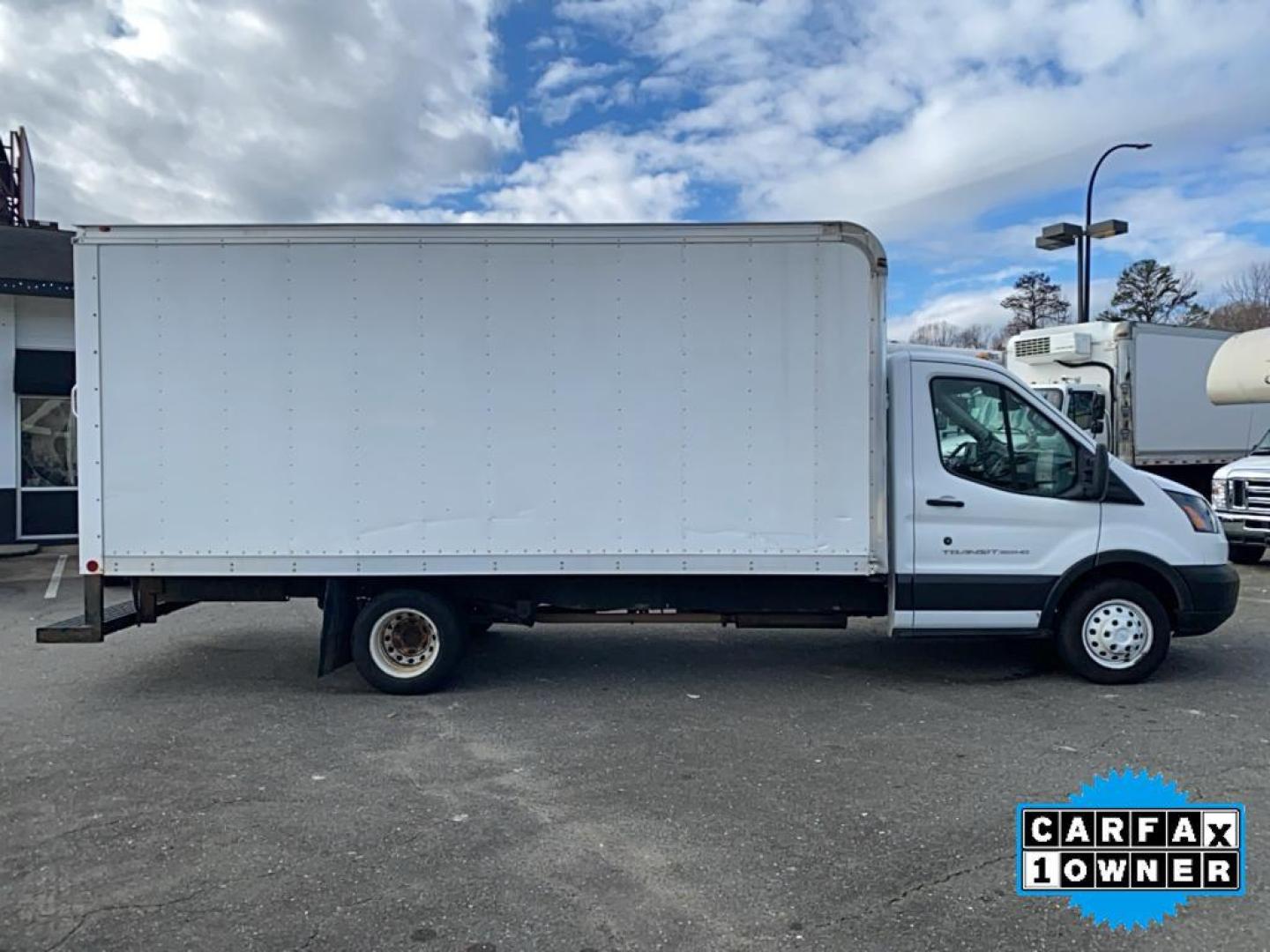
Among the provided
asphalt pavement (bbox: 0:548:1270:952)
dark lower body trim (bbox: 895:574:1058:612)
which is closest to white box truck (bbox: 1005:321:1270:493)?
asphalt pavement (bbox: 0:548:1270:952)

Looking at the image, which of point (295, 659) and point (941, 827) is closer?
point (941, 827)

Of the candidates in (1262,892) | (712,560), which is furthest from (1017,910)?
(712,560)

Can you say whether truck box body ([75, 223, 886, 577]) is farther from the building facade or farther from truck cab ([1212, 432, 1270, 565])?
the building facade

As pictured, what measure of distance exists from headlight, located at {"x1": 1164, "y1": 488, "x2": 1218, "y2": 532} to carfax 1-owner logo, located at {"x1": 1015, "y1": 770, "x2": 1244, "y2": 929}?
9.35 ft

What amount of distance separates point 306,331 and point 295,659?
2.99 m

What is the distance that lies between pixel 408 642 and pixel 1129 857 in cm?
465

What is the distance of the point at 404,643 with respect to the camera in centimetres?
666

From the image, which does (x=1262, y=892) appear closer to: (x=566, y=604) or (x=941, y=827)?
(x=941, y=827)

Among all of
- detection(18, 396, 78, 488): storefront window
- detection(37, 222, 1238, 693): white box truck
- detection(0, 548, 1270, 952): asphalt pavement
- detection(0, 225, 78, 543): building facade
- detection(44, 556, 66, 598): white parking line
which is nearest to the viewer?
detection(0, 548, 1270, 952): asphalt pavement

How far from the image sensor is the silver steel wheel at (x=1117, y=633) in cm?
659

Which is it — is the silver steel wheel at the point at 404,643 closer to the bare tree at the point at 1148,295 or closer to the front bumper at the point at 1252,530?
the front bumper at the point at 1252,530

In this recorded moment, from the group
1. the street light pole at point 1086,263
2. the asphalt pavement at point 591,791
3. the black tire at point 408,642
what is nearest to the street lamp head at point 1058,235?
the street light pole at point 1086,263

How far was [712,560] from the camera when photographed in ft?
20.8

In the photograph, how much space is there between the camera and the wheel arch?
21.3 ft
